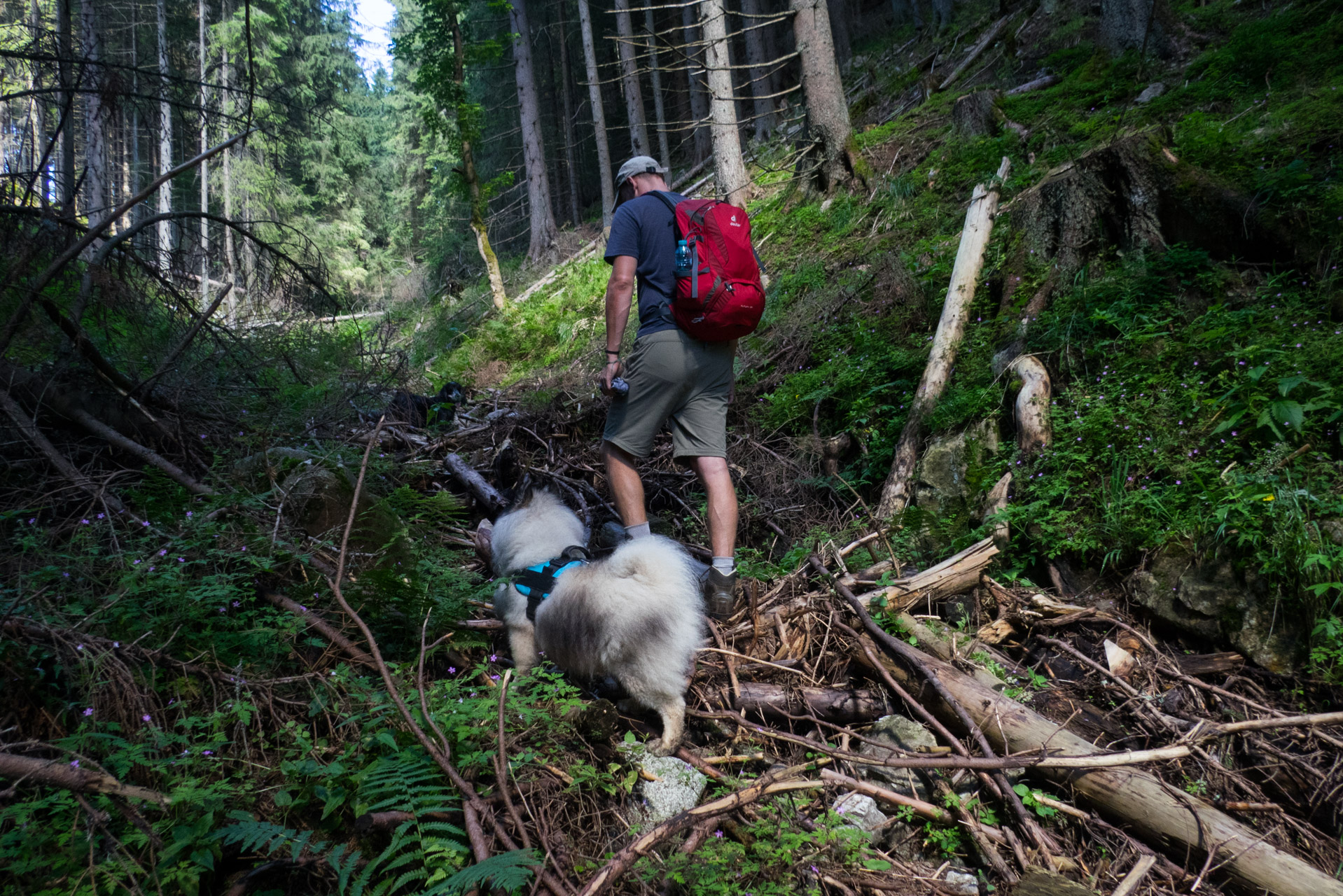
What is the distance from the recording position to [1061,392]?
13.5 ft

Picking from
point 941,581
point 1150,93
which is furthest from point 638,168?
point 1150,93

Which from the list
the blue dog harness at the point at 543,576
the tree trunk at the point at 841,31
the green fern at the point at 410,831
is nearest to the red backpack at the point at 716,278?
the blue dog harness at the point at 543,576

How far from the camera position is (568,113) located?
907 inches

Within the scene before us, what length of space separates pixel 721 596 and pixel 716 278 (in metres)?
1.75

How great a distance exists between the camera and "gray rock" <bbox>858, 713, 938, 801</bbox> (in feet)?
8.52

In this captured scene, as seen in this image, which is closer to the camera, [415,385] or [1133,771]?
[1133,771]

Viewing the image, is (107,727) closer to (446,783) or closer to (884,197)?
(446,783)

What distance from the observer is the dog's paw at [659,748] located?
→ 2850 mm

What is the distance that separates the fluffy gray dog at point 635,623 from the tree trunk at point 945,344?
75.9 inches

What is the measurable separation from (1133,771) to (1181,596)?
1109 mm

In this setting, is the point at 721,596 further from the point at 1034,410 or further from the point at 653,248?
the point at 1034,410

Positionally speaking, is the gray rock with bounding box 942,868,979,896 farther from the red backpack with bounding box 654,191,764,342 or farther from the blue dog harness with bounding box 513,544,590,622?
the red backpack with bounding box 654,191,764,342

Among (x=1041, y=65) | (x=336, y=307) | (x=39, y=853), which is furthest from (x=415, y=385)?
(x=1041, y=65)

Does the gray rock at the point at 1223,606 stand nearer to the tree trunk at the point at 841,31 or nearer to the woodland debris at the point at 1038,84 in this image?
the woodland debris at the point at 1038,84
